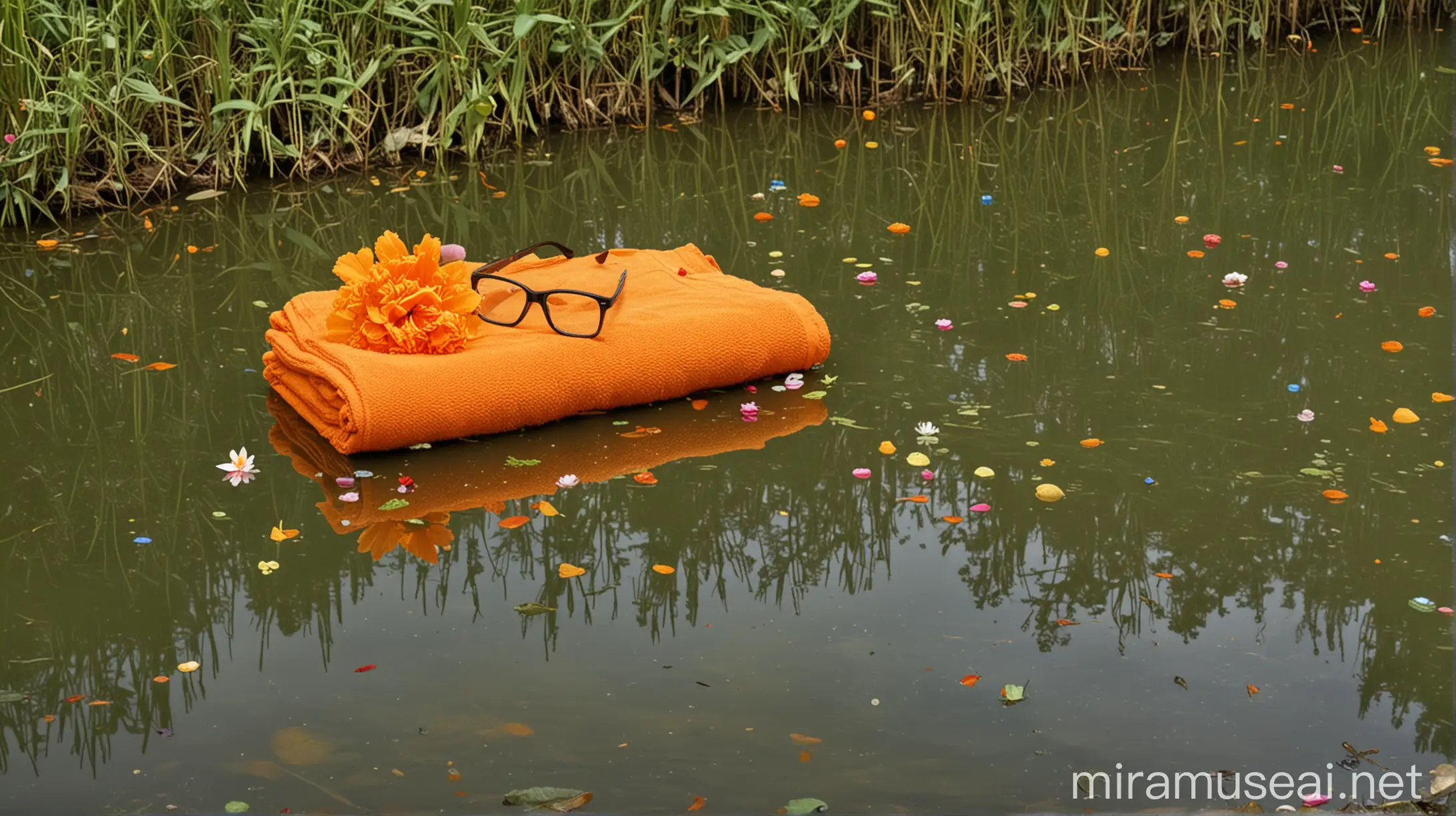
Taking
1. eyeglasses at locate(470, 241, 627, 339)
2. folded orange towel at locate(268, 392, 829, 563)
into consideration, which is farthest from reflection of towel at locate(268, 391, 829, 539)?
eyeglasses at locate(470, 241, 627, 339)

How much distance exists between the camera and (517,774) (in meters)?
1.61

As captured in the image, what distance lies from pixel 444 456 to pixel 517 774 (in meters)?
0.81

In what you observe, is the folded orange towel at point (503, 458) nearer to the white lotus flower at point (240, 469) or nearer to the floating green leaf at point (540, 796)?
the white lotus flower at point (240, 469)

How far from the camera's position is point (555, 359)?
7.77ft

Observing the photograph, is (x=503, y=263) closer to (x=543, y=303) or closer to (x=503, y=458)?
(x=543, y=303)

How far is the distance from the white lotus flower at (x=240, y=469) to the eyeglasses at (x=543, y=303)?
45cm

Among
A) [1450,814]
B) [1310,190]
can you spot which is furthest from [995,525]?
[1310,190]

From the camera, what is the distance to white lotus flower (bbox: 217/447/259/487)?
2266 millimetres

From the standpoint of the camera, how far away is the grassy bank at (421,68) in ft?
11.2

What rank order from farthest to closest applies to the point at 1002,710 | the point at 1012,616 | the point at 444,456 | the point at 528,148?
the point at 528,148 < the point at 444,456 < the point at 1012,616 < the point at 1002,710

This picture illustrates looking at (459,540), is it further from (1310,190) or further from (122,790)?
(1310,190)

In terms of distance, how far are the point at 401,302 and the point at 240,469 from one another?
1.17 ft

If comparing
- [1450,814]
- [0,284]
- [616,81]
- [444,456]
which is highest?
[616,81]

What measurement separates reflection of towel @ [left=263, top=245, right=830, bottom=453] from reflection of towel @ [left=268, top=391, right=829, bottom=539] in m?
0.03
